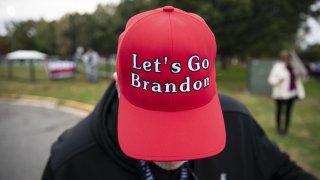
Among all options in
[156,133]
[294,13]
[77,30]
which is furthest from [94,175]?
[77,30]

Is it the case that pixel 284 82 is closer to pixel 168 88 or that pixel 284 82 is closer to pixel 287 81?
pixel 287 81

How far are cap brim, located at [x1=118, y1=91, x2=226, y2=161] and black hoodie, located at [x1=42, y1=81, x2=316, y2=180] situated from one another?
172 mm

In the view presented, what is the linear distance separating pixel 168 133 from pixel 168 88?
0.50 ft

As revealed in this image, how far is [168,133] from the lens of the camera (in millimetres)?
1127

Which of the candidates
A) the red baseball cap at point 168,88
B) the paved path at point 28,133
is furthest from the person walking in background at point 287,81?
the red baseball cap at point 168,88

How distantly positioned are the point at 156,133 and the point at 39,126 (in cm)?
721

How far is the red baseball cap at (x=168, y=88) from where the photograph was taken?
3.42 ft

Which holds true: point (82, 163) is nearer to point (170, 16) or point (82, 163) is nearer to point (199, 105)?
point (199, 105)

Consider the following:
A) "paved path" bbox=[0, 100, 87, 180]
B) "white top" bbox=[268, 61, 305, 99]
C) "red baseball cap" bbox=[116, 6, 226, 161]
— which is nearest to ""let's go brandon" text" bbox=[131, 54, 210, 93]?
"red baseball cap" bbox=[116, 6, 226, 161]

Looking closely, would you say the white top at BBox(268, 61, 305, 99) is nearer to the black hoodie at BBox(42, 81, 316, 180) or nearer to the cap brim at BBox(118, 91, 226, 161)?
the black hoodie at BBox(42, 81, 316, 180)

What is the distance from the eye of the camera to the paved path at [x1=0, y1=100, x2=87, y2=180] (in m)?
5.07

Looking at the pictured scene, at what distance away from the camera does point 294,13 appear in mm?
19250

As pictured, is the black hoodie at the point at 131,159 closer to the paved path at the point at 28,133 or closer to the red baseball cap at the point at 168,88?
the red baseball cap at the point at 168,88

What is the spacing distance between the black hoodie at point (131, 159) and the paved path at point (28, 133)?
3804 millimetres
